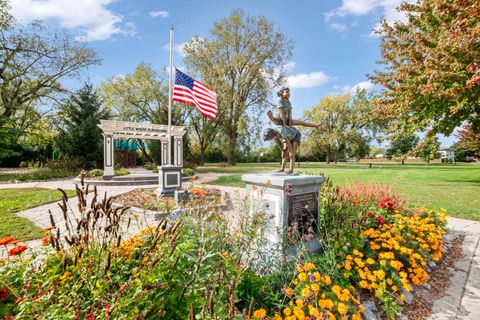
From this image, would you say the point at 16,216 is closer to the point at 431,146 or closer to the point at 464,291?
the point at 464,291

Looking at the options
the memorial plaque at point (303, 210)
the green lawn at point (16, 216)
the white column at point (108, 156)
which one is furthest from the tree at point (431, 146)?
the white column at point (108, 156)

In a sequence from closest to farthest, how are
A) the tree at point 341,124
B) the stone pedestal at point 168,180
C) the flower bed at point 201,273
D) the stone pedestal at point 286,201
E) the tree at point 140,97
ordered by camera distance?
1. the flower bed at point 201,273
2. the stone pedestal at point 286,201
3. the stone pedestal at point 168,180
4. the tree at point 140,97
5. the tree at point 341,124

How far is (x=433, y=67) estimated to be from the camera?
784 cm

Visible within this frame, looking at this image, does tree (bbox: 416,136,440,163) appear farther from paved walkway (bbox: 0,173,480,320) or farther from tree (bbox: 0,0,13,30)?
tree (bbox: 0,0,13,30)

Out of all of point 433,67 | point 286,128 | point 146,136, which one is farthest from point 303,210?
point 146,136

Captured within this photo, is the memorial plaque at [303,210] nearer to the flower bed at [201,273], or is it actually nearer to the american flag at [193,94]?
the flower bed at [201,273]

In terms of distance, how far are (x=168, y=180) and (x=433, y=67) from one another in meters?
9.73

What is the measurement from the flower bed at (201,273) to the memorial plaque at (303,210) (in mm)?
371

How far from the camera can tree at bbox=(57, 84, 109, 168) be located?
1778cm

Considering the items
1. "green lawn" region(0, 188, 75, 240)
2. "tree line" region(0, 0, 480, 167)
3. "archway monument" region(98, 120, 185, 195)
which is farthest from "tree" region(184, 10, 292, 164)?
"green lawn" region(0, 188, 75, 240)

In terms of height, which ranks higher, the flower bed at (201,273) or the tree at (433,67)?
the tree at (433,67)

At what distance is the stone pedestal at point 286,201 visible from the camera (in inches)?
129

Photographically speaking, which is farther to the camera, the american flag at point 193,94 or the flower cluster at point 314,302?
the american flag at point 193,94

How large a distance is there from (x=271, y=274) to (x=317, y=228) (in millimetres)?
1402
